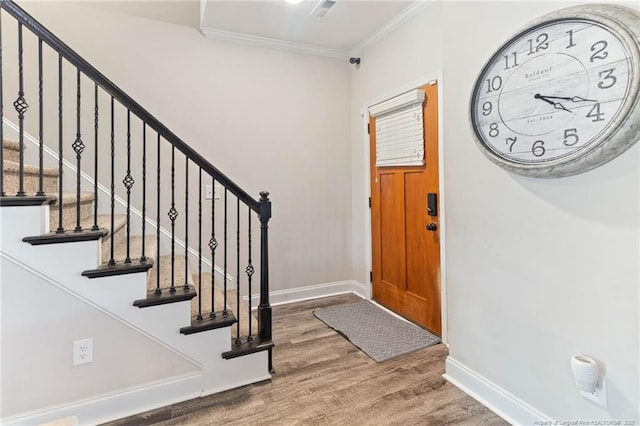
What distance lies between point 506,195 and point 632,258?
1.77 feet

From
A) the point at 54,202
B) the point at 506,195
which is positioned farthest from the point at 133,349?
the point at 506,195

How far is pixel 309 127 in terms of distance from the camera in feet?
11.2

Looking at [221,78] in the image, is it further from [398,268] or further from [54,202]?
[398,268]

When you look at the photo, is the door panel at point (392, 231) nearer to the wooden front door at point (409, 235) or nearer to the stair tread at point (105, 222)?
the wooden front door at point (409, 235)

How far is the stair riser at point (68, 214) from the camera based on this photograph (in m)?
1.85

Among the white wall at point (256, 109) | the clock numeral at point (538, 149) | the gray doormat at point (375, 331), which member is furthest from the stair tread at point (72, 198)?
the clock numeral at point (538, 149)

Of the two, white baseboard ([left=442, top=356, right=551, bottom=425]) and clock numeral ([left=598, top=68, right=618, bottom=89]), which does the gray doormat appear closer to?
white baseboard ([left=442, top=356, right=551, bottom=425])

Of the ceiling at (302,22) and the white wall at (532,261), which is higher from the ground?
the ceiling at (302,22)

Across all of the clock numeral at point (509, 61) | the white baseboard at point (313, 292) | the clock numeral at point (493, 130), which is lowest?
the white baseboard at point (313, 292)

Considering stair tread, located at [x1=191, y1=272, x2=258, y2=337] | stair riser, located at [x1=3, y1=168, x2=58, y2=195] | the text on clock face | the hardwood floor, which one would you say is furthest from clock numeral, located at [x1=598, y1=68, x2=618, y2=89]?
stair riser, located at [x1=3, y1=168, x2=58, y2=195]

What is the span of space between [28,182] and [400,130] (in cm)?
268

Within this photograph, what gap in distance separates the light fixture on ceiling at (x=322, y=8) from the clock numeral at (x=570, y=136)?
77.8 inches

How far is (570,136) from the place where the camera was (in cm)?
133

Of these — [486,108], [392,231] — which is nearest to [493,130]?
[486,108]
